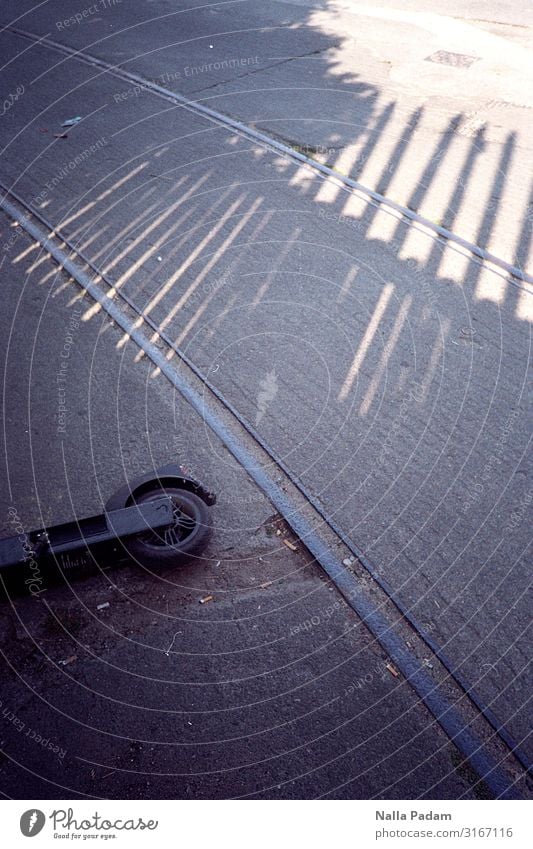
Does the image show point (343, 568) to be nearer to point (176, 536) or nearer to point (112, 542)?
point (176, 536)

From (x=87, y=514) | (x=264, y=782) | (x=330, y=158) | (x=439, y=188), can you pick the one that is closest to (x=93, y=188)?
(x=330, y=158)

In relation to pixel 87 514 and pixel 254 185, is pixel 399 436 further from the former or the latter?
pixel 254 185

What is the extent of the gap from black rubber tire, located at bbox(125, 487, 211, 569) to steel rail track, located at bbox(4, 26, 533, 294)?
12.7 feet

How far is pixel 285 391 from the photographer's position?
5652 millimetres

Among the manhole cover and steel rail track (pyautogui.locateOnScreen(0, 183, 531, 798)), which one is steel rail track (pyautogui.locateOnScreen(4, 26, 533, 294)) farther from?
the manhole cover

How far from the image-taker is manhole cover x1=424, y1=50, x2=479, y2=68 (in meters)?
11.0

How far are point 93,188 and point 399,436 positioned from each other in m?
5.65

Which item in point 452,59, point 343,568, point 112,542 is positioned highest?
point 452,59

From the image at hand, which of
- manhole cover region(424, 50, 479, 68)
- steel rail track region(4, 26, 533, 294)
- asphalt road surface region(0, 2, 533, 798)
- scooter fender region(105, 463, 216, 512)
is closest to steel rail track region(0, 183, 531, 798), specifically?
asphalt road surface region(0, 2, 533, 798)

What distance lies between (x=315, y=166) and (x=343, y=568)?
575 centimetres

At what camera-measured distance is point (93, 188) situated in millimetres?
8703
